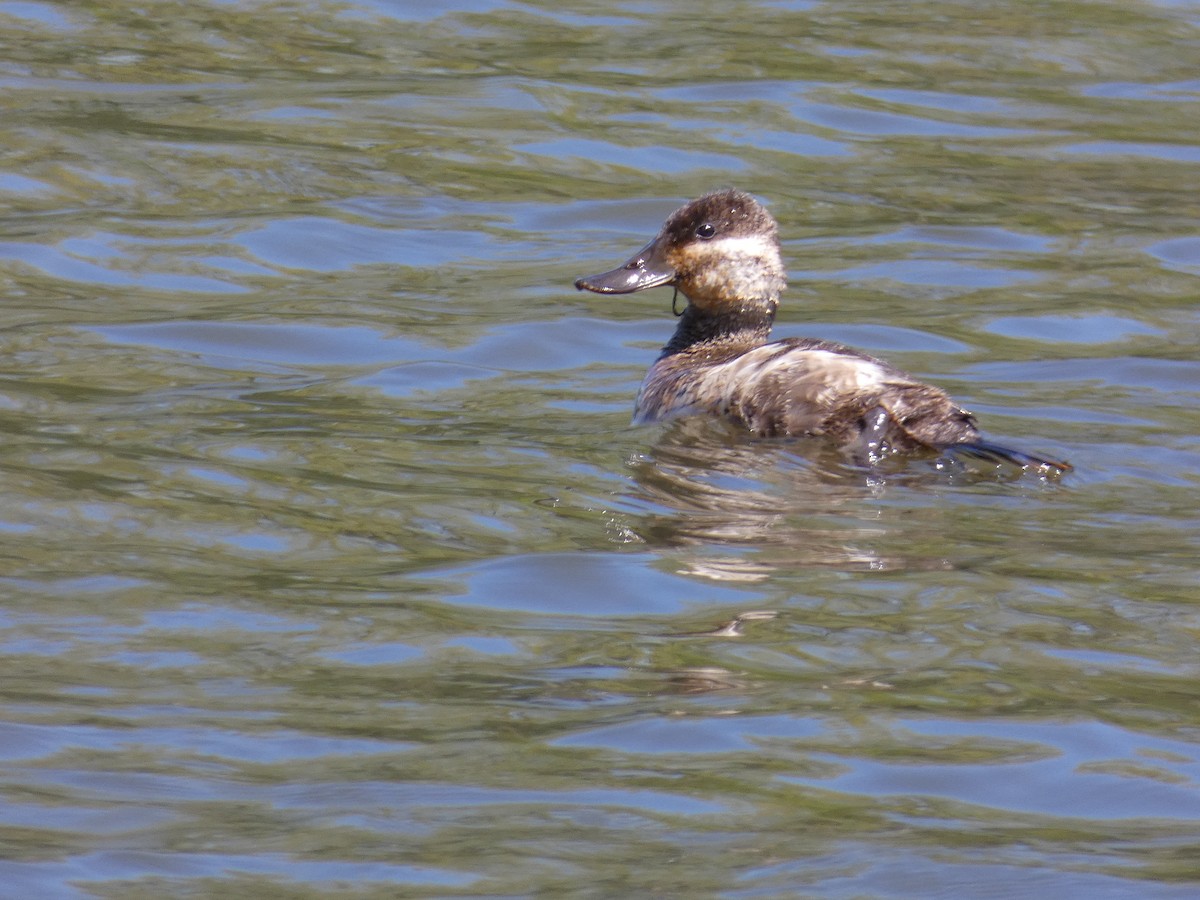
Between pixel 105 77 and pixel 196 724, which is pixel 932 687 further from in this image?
pixel 105 77

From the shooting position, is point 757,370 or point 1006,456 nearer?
point 1006,456

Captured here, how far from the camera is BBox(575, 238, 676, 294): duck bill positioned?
29.5 ft

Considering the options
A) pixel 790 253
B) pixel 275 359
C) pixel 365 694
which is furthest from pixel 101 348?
pixel 365 694

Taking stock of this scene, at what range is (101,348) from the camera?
912 centimetres

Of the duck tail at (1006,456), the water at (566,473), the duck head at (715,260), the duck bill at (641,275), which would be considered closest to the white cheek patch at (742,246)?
the duck head at (715,260)

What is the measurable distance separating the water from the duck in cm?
15

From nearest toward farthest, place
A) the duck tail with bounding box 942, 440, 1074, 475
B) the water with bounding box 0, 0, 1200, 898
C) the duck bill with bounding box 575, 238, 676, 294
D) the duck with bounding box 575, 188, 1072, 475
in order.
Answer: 1. the water with bounding box 0, 0, 1200, 898
2. the duck tail with bounding box 942, 440, 1074, 475
3. the duck with bounding box 575, 188, 1072, 475
4. the duck bill with bounding box 575, 238, 676, 294

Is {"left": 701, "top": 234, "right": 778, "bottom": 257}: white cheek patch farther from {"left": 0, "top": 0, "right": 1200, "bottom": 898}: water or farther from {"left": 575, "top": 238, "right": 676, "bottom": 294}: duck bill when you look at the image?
{"left": 0, "top": 0, "right": 1200, "bottom": 898}: water

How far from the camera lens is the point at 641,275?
9023 millimetres

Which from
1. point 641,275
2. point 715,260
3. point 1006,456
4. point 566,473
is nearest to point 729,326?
point 715,260

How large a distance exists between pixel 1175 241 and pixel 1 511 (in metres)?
6.68

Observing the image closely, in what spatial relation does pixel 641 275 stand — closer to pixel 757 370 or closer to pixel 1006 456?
pixel 757 370

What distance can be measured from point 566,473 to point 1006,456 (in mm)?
1438

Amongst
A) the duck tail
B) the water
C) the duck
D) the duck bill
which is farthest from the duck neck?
the duck tail
